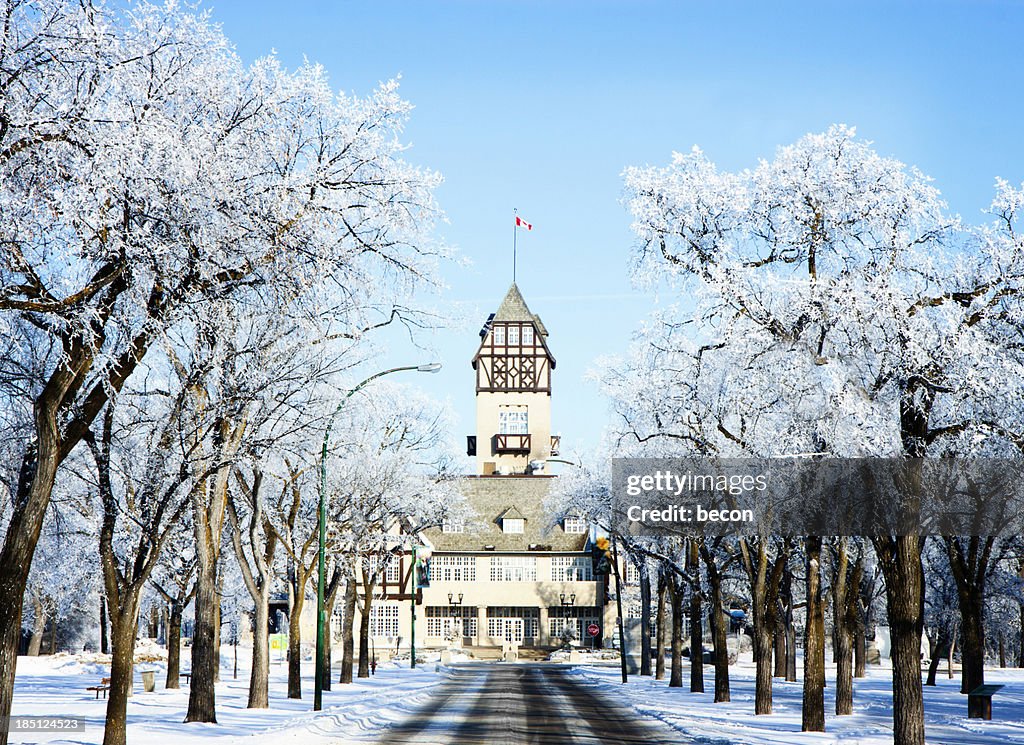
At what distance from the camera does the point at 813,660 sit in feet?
81.8

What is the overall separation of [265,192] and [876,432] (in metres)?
9.94

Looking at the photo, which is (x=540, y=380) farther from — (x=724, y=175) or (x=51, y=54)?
Result: (x=51, y=54)

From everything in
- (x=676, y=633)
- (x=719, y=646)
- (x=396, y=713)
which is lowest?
(x=396, y=713)

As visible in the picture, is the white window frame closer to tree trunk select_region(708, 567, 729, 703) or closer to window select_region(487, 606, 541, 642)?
window select_region(487, 606, 541, 642)

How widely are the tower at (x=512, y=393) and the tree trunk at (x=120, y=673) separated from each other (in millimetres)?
85772

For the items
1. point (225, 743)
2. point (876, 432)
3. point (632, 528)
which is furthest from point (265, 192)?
point (632, 528)

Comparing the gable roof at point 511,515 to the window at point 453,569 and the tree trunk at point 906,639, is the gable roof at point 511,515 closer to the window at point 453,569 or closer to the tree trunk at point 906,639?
the window at point 453,569

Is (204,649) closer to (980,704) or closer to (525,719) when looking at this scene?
(525,719)

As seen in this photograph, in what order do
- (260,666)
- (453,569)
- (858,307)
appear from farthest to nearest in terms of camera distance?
(453,569), (260,666), (858,307)

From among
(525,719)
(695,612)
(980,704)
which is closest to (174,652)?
(525,719)

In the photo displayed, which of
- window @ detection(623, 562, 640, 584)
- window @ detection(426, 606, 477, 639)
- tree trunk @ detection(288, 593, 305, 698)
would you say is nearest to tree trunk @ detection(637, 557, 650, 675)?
tree trunk @ detection(288, 593, 305, 698)

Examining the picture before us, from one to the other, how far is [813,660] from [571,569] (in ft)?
227

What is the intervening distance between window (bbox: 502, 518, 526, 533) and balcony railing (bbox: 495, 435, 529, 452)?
1200 cm

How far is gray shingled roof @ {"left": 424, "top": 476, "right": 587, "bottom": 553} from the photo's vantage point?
9406 cm
